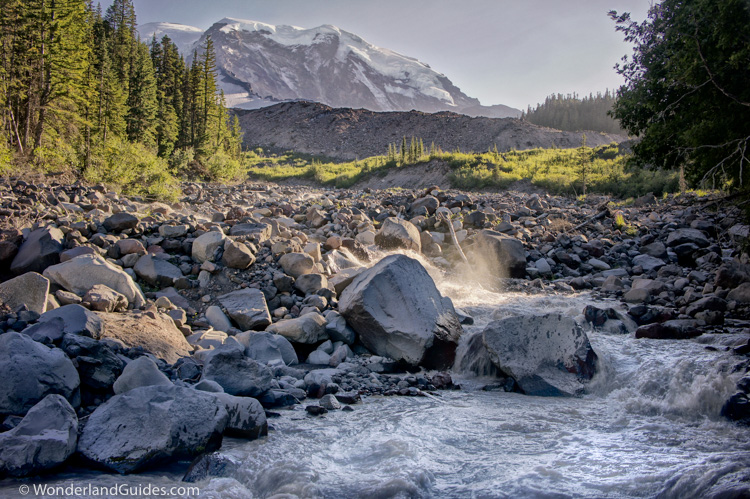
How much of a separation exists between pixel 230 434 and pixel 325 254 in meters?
5.69

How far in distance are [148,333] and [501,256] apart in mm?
7943

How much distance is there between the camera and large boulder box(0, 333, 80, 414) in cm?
354

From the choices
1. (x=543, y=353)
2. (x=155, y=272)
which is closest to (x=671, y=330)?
(x=543, y=353)

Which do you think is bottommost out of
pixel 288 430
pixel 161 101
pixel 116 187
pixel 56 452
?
pixel 288 430

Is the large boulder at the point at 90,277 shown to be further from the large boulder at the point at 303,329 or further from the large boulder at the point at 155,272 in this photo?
the large boulder at the point at 303,329

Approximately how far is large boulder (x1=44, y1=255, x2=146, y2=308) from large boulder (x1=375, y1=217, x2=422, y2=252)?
19.0ft

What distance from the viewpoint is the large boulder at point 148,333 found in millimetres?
5133

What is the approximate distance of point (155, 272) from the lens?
24.5 ft

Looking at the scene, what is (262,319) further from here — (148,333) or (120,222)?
(120,222)

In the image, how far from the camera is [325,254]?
9.41 meters

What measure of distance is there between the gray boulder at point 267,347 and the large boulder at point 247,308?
0.56m

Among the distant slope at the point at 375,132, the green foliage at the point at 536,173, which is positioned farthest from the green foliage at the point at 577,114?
the green foliage at the point at 536,173

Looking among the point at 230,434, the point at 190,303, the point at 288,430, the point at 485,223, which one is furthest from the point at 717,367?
the point at 485,223

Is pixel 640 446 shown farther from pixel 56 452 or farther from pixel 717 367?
pixel 56 452
